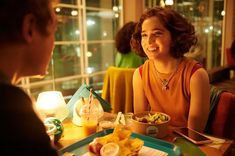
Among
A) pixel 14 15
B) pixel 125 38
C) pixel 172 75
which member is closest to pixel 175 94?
pixel 172 75

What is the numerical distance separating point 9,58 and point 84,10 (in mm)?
3796

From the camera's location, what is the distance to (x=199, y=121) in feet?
4.86

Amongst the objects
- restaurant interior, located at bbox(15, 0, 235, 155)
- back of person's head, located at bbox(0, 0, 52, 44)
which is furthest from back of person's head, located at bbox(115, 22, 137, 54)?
back of person's head, located at bbox(0, 0, 52, 44)

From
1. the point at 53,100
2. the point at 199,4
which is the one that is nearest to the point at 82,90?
the point at 53,100

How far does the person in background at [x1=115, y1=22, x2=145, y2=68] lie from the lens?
129 inches

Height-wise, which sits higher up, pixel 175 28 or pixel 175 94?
pixel 175 28

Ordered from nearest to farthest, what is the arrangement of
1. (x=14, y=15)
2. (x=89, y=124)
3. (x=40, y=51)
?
(x=14, y=15) → (x=40, y=51) → (x=89, y=124)

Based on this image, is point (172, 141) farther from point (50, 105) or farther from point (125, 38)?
point (125, 38)

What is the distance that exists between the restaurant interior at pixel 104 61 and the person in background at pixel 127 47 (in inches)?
16.4

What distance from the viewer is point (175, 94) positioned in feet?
5.17

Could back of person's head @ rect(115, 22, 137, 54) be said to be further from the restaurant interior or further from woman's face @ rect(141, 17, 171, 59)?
woman's face @ rect(141, 17, 171, 59)

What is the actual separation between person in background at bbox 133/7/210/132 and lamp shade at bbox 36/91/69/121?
0.56 meters

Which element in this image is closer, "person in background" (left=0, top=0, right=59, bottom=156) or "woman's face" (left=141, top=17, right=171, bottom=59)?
"person in background" (left=0, top=0, right=59, bottom=156)

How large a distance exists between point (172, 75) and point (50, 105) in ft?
2.45
